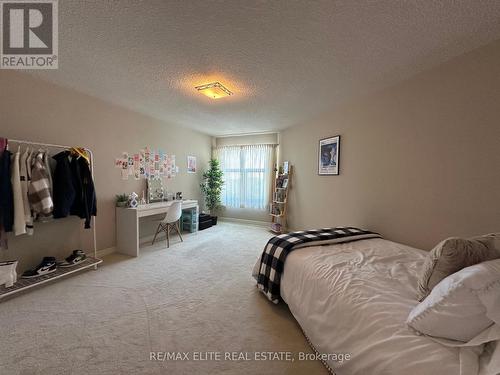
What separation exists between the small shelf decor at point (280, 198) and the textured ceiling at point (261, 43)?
6.31ft

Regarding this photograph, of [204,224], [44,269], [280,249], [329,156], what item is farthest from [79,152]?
[329,156]

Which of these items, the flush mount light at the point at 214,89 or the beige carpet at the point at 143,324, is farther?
the flush mount light at the point at 214,89

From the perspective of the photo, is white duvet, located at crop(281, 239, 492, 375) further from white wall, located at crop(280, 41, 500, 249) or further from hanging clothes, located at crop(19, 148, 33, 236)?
hanging clothes, located at crop(19, 148, 33, 236)

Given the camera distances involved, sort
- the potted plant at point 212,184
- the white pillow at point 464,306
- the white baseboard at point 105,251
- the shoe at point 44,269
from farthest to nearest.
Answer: the potted plant at point 212,184, the white baseboard at point 105,251, the shoe at point 44,269, the white pillow at point 464,306

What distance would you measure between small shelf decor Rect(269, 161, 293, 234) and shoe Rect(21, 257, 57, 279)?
348 centimetres

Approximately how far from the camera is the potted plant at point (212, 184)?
5.21 meters

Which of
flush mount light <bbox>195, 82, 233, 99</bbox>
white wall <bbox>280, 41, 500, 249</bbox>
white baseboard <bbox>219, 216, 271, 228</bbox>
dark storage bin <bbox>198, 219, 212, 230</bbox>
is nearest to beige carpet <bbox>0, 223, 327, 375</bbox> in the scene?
white wall <bbox>280, 41, 500, 249</bbox>

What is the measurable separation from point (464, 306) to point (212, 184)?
15.7ft

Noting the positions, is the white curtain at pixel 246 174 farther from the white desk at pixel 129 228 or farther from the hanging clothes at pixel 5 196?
the hanging clothes at pixel 5 196

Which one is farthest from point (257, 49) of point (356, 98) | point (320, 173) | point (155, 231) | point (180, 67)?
point (155, 231)

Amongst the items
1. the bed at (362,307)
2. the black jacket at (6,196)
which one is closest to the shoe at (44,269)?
the black jacket at (6,196)

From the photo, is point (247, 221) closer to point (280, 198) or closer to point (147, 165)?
point (280, 198)

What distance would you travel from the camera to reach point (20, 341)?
1479 mm

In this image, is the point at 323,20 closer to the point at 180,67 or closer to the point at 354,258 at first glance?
the point at 180,67
